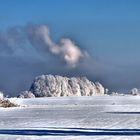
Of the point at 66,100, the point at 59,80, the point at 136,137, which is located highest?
the point at 59,80

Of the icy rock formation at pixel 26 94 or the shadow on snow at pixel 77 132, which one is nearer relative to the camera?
the shadow on snow at pixel 77 132

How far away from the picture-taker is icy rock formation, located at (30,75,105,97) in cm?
6706

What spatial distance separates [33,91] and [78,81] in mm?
7271

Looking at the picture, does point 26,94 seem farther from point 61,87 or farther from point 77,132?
point 77,132

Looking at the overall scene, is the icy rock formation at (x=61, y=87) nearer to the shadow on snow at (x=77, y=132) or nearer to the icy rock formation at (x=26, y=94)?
the icy rock formation at (x=26, y=94)

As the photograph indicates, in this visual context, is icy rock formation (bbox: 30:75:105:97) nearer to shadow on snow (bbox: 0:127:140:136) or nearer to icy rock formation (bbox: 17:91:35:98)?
icy rock formation (bbox: 17:91:35:98)

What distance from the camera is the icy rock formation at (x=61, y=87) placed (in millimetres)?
67062

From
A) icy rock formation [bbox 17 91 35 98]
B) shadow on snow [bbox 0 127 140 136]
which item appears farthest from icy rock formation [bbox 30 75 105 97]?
shadow on snow [bbox 0 127 140 136]

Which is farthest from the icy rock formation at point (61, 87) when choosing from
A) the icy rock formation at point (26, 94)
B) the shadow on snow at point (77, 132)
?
the shadow on snow at point (77, 132)

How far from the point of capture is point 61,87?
67875mm

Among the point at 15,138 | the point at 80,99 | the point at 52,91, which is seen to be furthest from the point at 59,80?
the point at 15,138

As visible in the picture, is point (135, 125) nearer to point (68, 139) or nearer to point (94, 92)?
point (68, 139)

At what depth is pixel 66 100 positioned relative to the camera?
54.9 meters

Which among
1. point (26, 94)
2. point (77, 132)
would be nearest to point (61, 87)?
point (26, 94)
